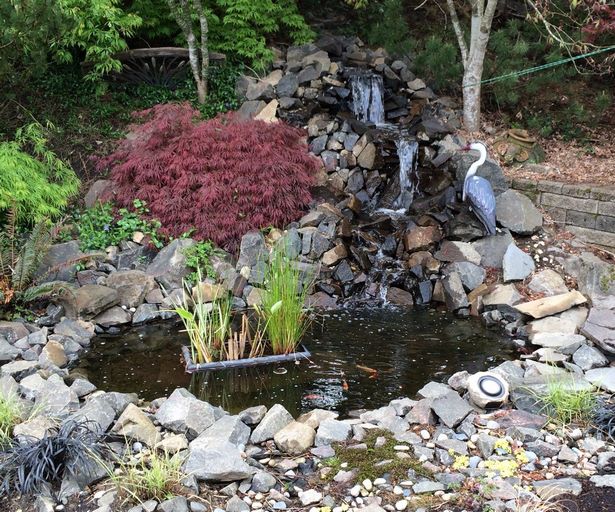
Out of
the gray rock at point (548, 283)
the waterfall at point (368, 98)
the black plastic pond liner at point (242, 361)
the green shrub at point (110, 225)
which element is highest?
the waterfall at point (368, 98)

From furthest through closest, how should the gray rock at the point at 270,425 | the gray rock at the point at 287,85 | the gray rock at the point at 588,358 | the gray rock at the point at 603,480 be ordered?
the gray rock at the point at 287,85
the gray rock at the point at 588,358
the gray rock at the point at 270,425
the gray rock at the point at 603,480

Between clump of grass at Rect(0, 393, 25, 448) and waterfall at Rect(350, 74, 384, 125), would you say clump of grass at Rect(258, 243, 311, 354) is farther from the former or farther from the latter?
waterfall at Rect(350, 74, 384, 125)

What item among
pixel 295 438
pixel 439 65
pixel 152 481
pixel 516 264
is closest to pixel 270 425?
pixel 295 438

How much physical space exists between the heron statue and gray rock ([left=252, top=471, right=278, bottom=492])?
13.2ft

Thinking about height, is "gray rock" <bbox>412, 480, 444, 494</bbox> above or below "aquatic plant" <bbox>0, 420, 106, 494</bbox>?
below

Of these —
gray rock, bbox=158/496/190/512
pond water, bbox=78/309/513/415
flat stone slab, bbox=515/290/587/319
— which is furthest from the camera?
flat stone slab, bbox=515/290/587/319

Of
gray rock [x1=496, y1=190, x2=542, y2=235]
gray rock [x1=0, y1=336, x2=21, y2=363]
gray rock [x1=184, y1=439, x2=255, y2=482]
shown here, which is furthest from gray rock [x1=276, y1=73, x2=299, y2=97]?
gray rock [x1=184, y1=439, x2=255, y2=482]

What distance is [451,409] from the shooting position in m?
3.35

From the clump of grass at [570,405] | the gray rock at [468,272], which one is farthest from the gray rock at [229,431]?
the gray rock at [468,272]

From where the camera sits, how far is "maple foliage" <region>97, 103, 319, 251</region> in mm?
6078

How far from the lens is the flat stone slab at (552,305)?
5129mm

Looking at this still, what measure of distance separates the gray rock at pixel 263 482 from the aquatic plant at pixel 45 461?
2.32 feet

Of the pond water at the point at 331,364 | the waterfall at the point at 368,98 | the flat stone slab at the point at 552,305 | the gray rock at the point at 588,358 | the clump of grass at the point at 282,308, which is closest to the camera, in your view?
the pond water at the point at 331,364

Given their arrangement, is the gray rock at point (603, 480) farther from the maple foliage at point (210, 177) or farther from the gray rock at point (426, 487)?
the maple foliage at point (210, 177)
